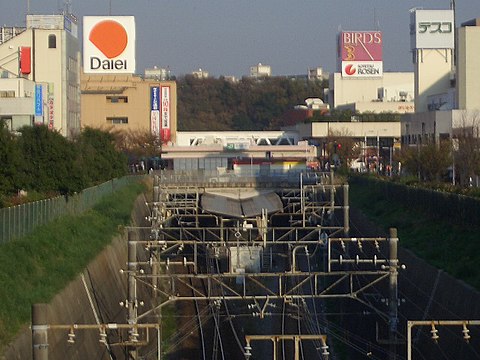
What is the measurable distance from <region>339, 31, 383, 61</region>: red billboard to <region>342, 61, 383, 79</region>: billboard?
0.38 meters

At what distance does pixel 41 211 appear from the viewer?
31.5 metres

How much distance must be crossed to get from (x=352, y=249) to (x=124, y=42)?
4149 centimetres

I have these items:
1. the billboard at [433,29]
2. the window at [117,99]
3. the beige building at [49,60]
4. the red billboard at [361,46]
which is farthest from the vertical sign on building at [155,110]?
the red billboard at [361,46]

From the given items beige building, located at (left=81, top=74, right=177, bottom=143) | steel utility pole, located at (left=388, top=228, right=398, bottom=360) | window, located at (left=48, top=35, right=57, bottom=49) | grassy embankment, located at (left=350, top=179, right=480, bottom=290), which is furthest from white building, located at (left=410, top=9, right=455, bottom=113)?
steel utility pole, located at (left=388, top=228, right=398, bottom=360)

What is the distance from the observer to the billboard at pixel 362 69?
114 metres

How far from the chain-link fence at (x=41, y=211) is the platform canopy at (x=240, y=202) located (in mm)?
4530

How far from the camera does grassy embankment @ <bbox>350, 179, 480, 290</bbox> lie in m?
26.3

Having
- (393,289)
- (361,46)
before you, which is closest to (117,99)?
(361,46)

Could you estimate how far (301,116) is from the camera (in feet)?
380

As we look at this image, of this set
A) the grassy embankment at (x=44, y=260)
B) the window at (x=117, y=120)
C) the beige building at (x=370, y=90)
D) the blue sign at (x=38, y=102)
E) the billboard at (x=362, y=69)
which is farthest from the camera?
the billboard at (x=362, y=69)

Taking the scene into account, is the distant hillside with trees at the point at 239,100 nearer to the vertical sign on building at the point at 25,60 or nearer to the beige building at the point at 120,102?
the beige building at the point at 120,102

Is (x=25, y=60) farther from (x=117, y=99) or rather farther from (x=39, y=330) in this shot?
(x=39, y=330)

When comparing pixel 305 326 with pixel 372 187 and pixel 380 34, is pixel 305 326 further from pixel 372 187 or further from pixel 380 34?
pixel 380 34

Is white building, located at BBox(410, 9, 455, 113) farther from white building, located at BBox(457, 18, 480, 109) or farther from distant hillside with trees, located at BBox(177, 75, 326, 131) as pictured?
distant hillside with trees, located at BBox(177, 75, 326, 131)
